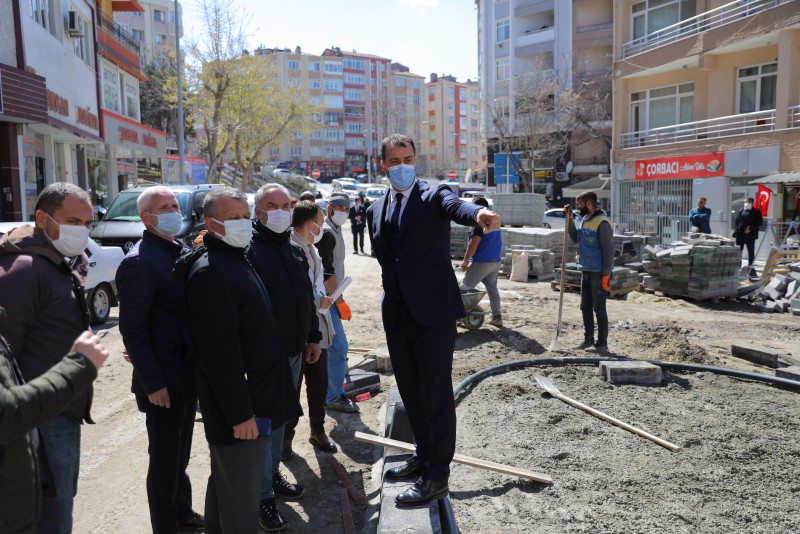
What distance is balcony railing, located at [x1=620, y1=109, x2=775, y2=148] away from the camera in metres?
23.2

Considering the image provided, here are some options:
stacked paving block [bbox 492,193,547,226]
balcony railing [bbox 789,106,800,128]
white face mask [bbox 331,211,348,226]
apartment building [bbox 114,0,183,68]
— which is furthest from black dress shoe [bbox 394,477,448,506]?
apartment building [bbox 114,0,183,68]

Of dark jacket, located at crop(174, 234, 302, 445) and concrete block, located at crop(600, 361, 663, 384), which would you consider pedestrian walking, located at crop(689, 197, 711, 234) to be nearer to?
concrete block, located at crop(600, 361, 663, 384)

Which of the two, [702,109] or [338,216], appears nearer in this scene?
[338,216]

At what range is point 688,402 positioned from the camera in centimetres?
591

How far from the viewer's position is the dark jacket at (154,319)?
10.9 feet

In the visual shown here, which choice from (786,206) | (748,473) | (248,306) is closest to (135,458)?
(248,306)

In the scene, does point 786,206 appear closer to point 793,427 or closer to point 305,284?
point 793,427

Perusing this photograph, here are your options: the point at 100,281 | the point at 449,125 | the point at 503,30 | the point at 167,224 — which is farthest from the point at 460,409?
the point at 449,125

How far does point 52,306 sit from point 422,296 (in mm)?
1812

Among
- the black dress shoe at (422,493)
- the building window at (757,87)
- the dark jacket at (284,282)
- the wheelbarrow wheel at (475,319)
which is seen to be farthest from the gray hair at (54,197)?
the building window at (757,87)

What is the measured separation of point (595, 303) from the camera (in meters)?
8.27

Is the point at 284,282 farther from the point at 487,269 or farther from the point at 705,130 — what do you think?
the point at 705,130

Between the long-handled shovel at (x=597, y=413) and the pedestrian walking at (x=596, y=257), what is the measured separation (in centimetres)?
202

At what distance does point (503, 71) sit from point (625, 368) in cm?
4771
